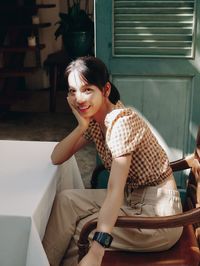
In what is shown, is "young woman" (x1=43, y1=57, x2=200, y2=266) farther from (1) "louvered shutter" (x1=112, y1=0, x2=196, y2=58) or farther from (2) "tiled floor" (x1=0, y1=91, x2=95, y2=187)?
(2) "tiled floor" (x1=0, y1=91, x2=95, y2=187)

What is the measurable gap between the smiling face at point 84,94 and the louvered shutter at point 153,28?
41.8 inches

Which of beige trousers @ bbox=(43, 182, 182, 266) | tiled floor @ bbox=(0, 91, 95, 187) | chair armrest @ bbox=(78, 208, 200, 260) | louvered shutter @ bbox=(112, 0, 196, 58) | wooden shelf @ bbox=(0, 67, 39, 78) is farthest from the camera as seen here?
wooden shelf @ bbox=(0, 67, 39, 78)

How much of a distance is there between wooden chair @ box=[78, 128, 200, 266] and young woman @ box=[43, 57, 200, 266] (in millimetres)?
33

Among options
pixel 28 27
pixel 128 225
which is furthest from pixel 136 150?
pixel 28 27

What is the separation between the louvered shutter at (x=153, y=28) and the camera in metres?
2.61

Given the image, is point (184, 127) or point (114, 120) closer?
point (114, 120)

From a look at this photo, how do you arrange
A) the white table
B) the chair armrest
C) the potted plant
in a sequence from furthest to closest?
the potted plant < the chair armrest < the white table

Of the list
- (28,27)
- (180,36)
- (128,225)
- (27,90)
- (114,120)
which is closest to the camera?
(128,225)

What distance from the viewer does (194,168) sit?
191 cm

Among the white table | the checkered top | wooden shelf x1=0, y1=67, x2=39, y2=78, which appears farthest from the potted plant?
the checkered top

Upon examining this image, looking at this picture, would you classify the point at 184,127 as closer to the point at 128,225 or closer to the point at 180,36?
the point at 180,36

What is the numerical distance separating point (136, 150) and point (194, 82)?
3.86ft

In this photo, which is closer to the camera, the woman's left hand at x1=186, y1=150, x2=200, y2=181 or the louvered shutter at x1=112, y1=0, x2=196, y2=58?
the woman's left hand at x1=186, y1=150, x2=200, y2=181

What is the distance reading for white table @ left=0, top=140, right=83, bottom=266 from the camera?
142cm
